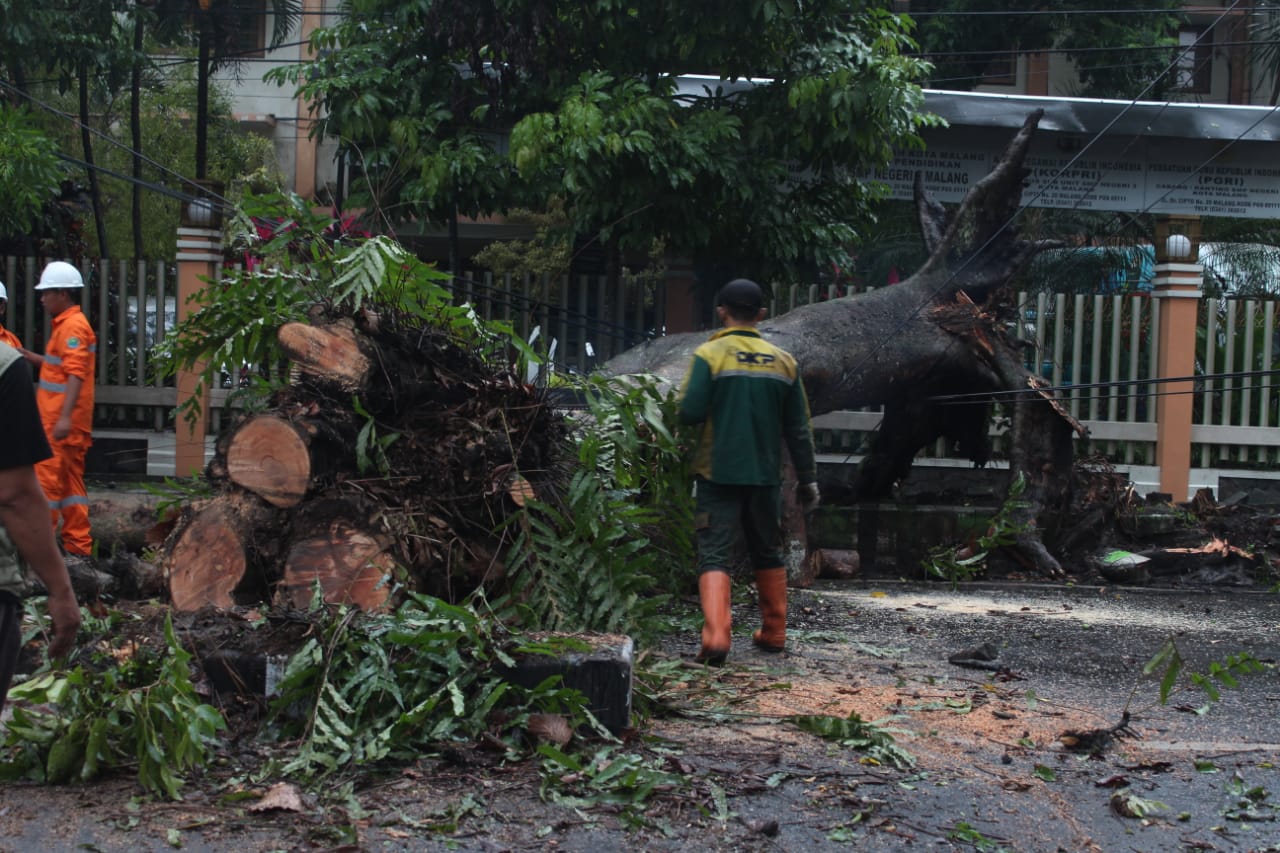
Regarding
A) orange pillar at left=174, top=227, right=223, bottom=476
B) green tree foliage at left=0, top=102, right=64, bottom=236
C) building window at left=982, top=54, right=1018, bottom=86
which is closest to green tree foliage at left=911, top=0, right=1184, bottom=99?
building window at left=982, top=54, right=1018, bottom=86

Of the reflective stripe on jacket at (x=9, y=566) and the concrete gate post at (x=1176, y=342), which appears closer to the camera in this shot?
the reflective stripe on jacket at (x=9, y=566)

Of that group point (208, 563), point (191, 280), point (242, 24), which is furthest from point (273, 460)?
point (242, 24)

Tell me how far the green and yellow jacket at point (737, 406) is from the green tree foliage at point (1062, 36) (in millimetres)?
12120

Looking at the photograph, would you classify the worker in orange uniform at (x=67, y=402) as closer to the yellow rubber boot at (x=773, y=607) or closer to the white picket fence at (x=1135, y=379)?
the yellow rubber boot at (x=773, y=607)

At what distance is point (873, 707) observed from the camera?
4566 millimetres

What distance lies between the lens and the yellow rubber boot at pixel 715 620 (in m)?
5.01

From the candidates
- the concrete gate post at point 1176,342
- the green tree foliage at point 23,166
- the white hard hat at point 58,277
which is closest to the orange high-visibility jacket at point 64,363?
the white hard hat at point 58,277

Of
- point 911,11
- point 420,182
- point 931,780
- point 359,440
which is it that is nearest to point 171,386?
point 420,182

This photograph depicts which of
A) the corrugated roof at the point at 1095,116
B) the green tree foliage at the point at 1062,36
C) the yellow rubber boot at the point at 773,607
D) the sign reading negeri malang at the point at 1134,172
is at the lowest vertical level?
the yellow rubber boot at the point at 773,607

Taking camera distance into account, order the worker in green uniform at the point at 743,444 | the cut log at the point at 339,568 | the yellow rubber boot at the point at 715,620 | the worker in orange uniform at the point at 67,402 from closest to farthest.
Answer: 1. the cut log at the point at 339,568
2. the yellow rubber boot at the point at 715,620
3. the worker in green uniform at the point at 743,444
4. the worker in orange uniform at the point at 67,402

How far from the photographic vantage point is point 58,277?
7441 mm

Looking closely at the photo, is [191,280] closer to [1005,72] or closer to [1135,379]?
[1135,379]

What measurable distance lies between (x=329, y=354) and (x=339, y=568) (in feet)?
2.73

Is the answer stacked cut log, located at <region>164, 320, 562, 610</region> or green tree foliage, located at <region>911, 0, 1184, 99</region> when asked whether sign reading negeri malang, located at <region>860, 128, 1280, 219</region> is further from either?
stacked cut log, located at <region>164, 320, 562, 610</region>
